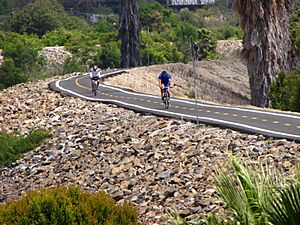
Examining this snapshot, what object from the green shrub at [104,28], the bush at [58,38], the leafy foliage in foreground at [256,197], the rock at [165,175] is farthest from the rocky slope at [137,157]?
the green shrub at [104,28]

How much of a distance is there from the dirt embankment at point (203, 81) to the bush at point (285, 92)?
12492 mm

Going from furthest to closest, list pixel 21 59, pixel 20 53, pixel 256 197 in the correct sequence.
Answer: pixel 20 53
pixel 21 59
pixel 256 197

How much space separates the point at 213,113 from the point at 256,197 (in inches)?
682

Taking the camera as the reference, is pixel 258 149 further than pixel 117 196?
No

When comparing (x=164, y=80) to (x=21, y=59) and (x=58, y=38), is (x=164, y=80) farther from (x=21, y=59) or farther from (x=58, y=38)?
(x=58, y=38)

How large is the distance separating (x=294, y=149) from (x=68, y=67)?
179ft

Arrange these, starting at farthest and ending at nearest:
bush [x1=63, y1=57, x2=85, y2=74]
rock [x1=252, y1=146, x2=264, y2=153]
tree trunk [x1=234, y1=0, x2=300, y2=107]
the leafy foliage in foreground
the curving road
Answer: bush [x1=63, y1=57, x2=85, y2=74], tree trunk [x1=234, y1=0, x2=300, y2=107], the curving road, rock [x1=252, y1=146, x2=264, y2=153], the leafy foliage in foreground

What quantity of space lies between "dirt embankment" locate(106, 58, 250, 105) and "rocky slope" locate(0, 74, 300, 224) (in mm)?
16875

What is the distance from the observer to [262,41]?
33.5m

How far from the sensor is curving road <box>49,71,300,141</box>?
61.7ft

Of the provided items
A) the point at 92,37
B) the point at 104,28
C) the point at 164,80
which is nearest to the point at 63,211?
the point at 164,80

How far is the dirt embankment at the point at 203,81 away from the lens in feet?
156

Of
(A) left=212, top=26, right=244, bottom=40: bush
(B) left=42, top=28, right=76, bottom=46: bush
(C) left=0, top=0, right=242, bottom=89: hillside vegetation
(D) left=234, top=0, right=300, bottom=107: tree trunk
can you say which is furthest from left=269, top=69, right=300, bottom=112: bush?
(A) left=212, top=26, right=244, bottom=40: bush

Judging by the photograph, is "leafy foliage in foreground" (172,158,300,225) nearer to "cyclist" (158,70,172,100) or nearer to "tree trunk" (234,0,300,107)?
"cyclist" (158,70,172,100)
